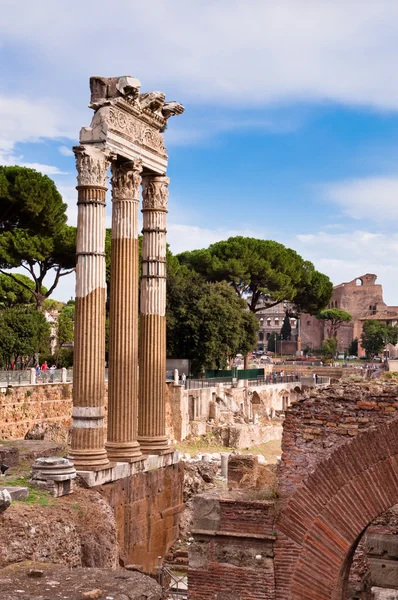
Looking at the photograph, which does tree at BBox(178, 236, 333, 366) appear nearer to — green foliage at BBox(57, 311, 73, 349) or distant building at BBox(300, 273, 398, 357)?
green foliage at BBox(57, 311, 73, 349)

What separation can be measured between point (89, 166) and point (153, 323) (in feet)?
11.4

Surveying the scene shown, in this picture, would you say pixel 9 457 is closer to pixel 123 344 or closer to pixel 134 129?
pixel 123 344

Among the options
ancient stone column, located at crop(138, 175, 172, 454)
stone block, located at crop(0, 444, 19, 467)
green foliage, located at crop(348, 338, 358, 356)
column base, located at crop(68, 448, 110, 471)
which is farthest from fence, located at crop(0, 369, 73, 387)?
green foliage, located at crop(348, 338, 358, 356)

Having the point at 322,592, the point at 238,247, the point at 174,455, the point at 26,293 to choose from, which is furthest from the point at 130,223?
the point at 238,247

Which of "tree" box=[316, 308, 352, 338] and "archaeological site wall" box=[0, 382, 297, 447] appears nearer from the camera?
"archaeological site wall" box=[0, 382, 297, 447]

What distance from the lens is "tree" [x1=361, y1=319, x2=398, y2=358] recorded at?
89.6 meters

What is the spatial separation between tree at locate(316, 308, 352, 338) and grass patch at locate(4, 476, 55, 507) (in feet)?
300

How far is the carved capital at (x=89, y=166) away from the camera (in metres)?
A: 13.4

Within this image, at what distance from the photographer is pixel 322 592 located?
799 cm

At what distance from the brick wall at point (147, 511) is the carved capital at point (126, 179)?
4.91m

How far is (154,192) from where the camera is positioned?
51.6 ft

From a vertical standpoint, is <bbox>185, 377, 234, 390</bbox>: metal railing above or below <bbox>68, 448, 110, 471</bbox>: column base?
above

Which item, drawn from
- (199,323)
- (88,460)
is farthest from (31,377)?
(199,323)

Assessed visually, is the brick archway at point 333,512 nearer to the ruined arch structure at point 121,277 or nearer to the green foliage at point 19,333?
the ruined arch structure at point 121,277
